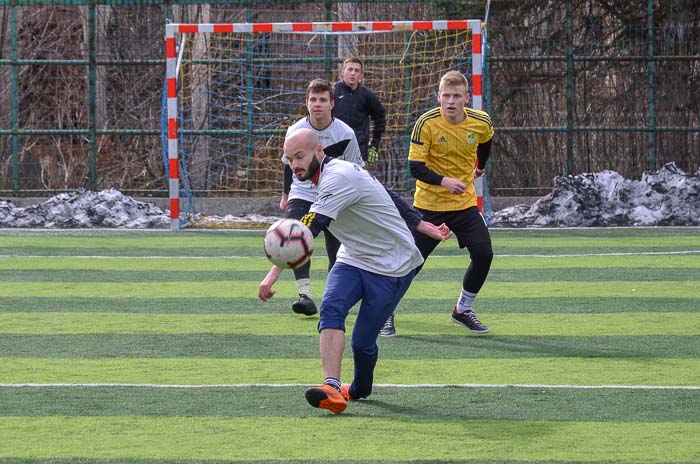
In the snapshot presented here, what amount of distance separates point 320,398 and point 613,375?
209 cm

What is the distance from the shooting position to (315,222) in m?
6.32

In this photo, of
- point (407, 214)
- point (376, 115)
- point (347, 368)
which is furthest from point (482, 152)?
point (376, 115)

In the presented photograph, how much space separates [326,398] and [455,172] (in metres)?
→ 3.48

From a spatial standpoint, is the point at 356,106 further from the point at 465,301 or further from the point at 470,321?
the point at 470,321

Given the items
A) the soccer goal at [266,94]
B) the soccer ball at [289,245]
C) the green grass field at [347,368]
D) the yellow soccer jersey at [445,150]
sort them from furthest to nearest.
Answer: the soccer goal at [266,94], the yellow soccer jersey at [445,150], the soccer ball at [289,245], the green grass field at [347,368]

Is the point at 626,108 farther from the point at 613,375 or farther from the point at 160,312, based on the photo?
the point at 613,375

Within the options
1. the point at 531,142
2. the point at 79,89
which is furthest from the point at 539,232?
the point at 79,89

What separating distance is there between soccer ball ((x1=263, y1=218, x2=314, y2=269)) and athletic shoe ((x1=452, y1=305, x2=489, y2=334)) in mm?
3315

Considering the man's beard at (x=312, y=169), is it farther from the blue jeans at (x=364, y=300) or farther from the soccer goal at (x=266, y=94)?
the soccer goal at (x=266, y=94)

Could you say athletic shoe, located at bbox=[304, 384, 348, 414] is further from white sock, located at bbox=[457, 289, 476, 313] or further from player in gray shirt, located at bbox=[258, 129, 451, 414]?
white sock, located at bbox=[457, 289, 476, 313]

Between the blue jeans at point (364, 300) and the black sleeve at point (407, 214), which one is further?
the black sleeve at point (407, 214)

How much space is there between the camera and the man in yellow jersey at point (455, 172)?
9.15 meters

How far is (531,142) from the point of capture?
19.4 metres

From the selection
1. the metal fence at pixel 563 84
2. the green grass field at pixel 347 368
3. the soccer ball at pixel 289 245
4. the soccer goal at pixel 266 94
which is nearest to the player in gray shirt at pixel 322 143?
the green grass field at pixel 347 368
